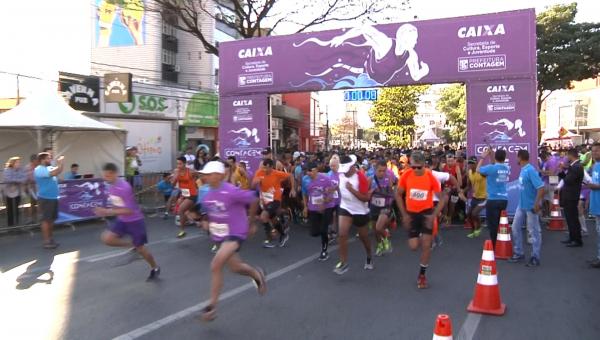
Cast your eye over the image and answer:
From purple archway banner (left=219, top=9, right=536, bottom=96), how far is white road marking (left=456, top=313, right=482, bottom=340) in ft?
27.5

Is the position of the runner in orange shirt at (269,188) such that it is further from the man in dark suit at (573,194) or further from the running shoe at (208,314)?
the man in dark suit at (573,194)

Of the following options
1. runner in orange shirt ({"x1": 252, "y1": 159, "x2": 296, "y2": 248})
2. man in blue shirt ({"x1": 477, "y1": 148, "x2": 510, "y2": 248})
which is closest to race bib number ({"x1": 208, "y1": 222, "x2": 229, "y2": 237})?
runner in orange shirt ({"x1": 252, "y1": 159, "x2": 296, "y2": 248})

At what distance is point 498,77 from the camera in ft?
41.3

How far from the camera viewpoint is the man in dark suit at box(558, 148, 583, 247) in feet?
31.6

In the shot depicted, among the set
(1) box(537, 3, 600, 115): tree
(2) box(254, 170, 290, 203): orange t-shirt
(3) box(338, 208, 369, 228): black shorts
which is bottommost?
(3) box(338, 208, 369, 228): black shorts

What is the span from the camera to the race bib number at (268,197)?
9.79 meters

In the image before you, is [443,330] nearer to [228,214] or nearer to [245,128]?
[228,214]

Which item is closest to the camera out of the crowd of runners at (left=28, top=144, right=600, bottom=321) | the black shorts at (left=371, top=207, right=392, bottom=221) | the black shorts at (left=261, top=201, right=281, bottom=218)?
the crowd of runners at (left=28, top=144, right=600, bottom=321)

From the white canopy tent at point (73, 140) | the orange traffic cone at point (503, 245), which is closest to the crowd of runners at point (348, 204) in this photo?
the orange traffic cone at point (503, 245)

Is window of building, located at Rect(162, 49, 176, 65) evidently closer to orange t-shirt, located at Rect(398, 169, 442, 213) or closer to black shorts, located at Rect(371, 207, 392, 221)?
black shorts, located at Rect(371, 207, 392, 221)

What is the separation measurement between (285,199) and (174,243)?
10.1ft

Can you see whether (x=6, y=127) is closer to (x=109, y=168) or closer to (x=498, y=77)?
(x=109, y=168)

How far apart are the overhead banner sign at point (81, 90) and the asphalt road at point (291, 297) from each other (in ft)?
40.6

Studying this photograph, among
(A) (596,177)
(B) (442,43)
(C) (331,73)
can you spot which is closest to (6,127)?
(C) (331,73)
